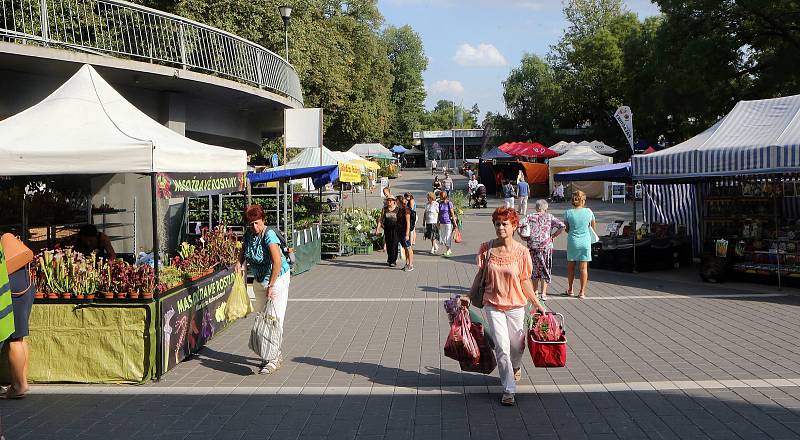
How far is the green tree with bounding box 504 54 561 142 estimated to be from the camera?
181 ft

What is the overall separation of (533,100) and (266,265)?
174 ft

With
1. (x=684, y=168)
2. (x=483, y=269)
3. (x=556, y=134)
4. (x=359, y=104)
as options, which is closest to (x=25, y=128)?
(x=483, y=269)

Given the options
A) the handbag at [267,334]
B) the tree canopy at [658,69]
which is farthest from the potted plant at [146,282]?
the tree canopy at [658,69]

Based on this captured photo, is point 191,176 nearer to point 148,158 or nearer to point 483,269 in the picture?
point 148,158

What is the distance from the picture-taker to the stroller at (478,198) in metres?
35.6

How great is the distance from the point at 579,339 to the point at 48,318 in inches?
227

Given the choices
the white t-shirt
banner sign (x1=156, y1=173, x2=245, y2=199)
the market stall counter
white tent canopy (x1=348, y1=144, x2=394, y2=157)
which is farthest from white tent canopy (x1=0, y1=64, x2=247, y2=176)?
white tent canopy (x1=348, y1=144, x2=394, y2=157)

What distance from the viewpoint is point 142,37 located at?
13594mm

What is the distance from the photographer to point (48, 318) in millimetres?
6781

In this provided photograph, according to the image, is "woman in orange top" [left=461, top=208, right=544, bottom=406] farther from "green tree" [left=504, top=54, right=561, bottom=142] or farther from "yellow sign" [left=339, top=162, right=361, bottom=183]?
"green tree" [left=504, top=54, right=561, bottom=142]

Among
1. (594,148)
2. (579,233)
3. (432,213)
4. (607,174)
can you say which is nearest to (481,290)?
(579,233)

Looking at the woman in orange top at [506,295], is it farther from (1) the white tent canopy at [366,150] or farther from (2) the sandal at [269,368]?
(1) the white tent canopy at [366,150]

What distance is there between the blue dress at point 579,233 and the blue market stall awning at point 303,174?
247 inches

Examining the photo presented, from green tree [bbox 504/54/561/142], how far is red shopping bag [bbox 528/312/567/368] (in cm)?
4941
